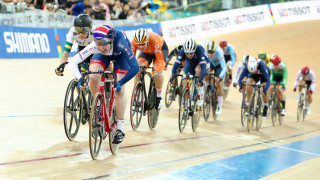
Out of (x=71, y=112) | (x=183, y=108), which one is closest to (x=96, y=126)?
(x=71, y=112)

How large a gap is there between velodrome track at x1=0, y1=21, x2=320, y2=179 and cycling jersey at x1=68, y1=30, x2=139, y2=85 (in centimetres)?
92

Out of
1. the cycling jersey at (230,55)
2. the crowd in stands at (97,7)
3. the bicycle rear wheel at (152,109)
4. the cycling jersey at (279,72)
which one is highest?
the crowd in stands at (97,7)

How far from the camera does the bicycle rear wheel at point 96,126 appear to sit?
13.9 feet

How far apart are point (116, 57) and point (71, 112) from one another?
0.80 meters

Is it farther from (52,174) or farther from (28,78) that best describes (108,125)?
(28,78)

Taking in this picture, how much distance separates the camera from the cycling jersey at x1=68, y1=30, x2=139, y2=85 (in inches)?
188

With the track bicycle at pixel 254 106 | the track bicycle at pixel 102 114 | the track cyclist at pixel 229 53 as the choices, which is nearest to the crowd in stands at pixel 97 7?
the track cyclist at pixel 229 53

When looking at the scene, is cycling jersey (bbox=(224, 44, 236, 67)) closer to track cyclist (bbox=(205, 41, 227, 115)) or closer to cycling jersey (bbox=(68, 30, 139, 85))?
track cyclist (bbox=(205, 41, 227, 115))

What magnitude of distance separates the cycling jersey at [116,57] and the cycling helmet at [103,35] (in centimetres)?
26

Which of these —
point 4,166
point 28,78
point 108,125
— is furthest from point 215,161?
Result: point 28,78

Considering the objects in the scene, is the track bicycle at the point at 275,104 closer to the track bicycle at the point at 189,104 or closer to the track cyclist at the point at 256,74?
the track cyclist at the point at 256,74

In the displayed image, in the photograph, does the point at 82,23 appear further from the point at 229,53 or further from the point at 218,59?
the point at 229,53

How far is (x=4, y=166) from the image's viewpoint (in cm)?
403

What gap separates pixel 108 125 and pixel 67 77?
267 inches
